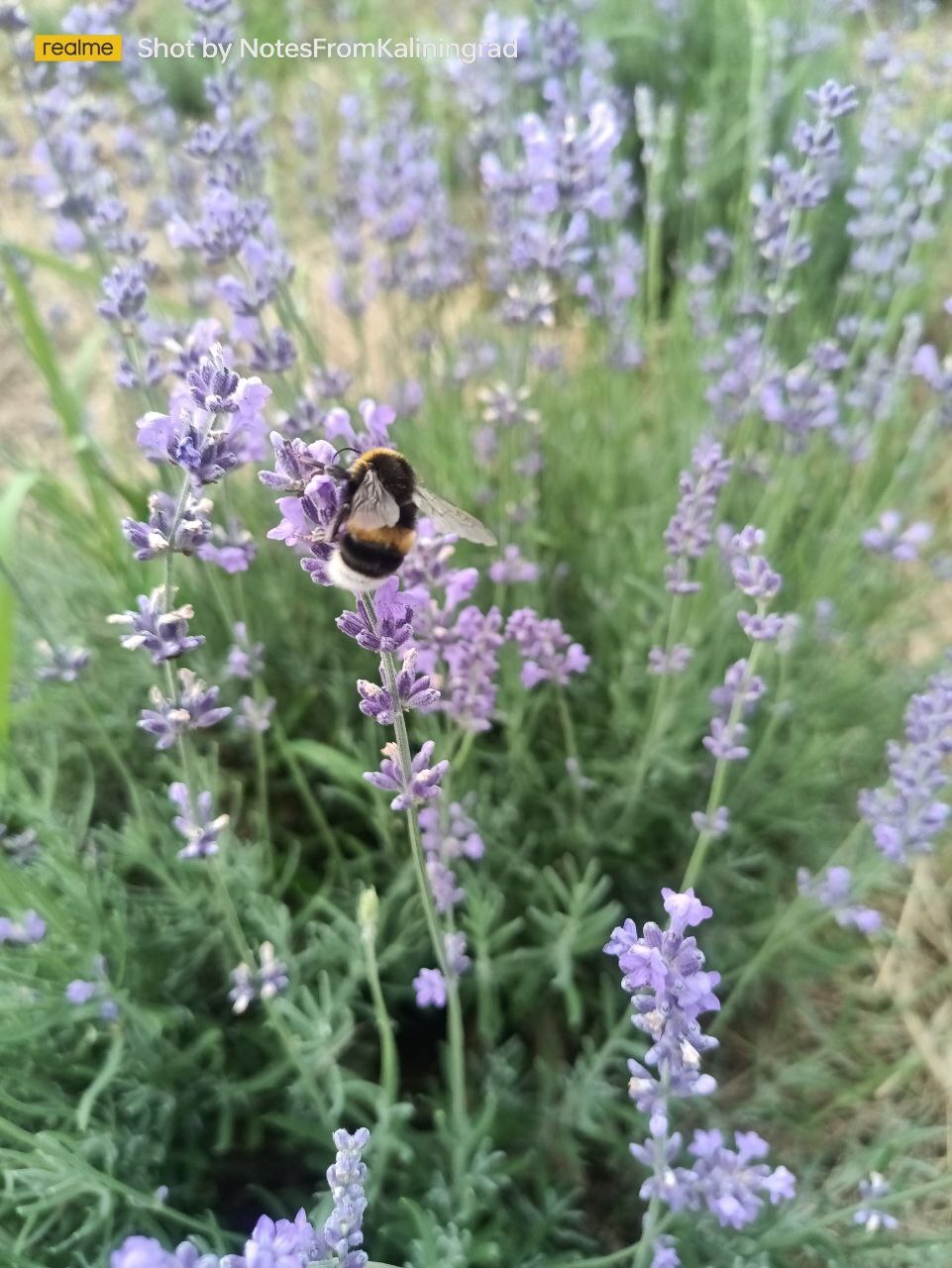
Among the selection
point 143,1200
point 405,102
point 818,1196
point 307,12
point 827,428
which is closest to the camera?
point 143,1200

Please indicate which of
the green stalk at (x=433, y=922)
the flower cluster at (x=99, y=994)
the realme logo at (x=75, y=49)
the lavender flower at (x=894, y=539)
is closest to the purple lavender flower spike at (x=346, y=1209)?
the green stalk at (x=433, y=922)

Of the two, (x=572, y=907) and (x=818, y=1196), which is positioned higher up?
(x=572, y=907)

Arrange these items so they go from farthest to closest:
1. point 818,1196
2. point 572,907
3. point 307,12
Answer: point 307,12 < point 572,907 < point 818,1196

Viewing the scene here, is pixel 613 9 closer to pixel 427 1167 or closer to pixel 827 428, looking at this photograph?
pixel 827 428

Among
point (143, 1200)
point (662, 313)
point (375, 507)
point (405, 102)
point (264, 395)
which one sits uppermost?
point (405, 102)

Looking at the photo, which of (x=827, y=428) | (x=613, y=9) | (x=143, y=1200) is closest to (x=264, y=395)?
Answer: (x=143, y=1200)

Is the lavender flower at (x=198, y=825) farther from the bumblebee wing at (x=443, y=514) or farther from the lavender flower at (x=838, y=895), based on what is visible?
the lavender flower at (x=838, y=895)

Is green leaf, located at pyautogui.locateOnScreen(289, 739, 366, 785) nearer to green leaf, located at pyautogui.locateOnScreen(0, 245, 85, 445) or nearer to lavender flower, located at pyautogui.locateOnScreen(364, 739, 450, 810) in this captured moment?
lavender flower, located at pyautogui.locateOnScreen(364, 739, 450, 810)
